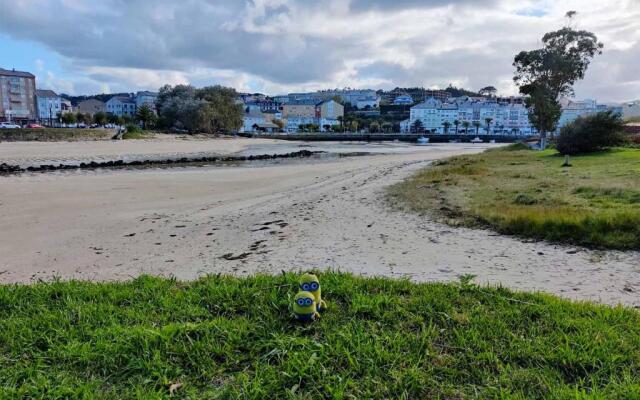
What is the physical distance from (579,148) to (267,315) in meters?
28.1

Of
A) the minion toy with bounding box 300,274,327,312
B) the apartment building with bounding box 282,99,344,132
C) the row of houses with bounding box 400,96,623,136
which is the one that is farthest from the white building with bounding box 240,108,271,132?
the minion toy with bounding box 300,274,327,312

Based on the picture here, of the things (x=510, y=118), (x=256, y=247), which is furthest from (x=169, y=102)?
(x=510, y=118)

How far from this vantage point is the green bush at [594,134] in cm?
2588

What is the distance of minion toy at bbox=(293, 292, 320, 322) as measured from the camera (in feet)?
11.5

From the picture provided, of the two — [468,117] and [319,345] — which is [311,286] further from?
[468,117]

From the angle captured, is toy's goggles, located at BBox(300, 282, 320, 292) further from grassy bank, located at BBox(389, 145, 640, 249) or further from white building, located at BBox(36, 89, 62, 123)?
white building, located at BBox(36, 89, 62, 123)

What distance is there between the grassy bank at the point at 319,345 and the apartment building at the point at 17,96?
125166 mm

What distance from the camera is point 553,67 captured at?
38688mm

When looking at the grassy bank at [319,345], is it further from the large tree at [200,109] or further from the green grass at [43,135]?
the large tree at [200,109]

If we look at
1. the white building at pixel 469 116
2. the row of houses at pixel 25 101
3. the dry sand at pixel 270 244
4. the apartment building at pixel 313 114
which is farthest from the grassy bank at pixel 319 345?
the white building at pixel 469 116

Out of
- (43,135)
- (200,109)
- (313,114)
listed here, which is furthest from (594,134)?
(313,114)

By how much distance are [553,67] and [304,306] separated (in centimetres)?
4283

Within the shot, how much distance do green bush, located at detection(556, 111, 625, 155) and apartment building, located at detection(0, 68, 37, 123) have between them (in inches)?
4674

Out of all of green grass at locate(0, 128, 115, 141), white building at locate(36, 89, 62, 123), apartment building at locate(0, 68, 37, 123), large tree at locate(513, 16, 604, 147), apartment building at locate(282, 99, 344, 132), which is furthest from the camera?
apartment building at locate(282, 99, 344, 132)
